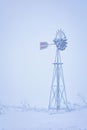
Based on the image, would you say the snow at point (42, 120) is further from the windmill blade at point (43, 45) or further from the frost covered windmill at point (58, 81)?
the windmill blade at point (43, 45)

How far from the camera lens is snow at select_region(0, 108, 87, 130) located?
2219 millimetres

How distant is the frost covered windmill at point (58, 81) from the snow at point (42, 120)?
8cm

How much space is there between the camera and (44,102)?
7.49 feet

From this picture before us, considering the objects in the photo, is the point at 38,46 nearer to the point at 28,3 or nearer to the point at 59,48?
the point at 59,48

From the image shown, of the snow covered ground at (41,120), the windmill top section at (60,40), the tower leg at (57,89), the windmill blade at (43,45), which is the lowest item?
the snow covered ground at (41,120)

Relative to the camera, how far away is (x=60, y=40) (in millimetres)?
2312

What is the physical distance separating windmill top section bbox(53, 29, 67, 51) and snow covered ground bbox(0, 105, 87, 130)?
63 cm

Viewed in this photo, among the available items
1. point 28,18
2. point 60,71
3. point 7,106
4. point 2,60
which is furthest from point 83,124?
point 28,18

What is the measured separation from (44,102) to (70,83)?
1.01ft

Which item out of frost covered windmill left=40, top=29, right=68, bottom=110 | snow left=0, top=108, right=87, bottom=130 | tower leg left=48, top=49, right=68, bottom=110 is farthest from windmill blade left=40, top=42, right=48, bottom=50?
Answer: snow left=0, top=108, right=87, bottom=130

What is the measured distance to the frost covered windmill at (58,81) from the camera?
229cm

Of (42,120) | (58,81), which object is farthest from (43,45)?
(42,120)

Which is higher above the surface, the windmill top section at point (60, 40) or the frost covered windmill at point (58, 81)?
the windmill top section at point (60, 40)

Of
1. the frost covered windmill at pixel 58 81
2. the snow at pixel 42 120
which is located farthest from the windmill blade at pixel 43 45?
the snow at pixel 42 120
